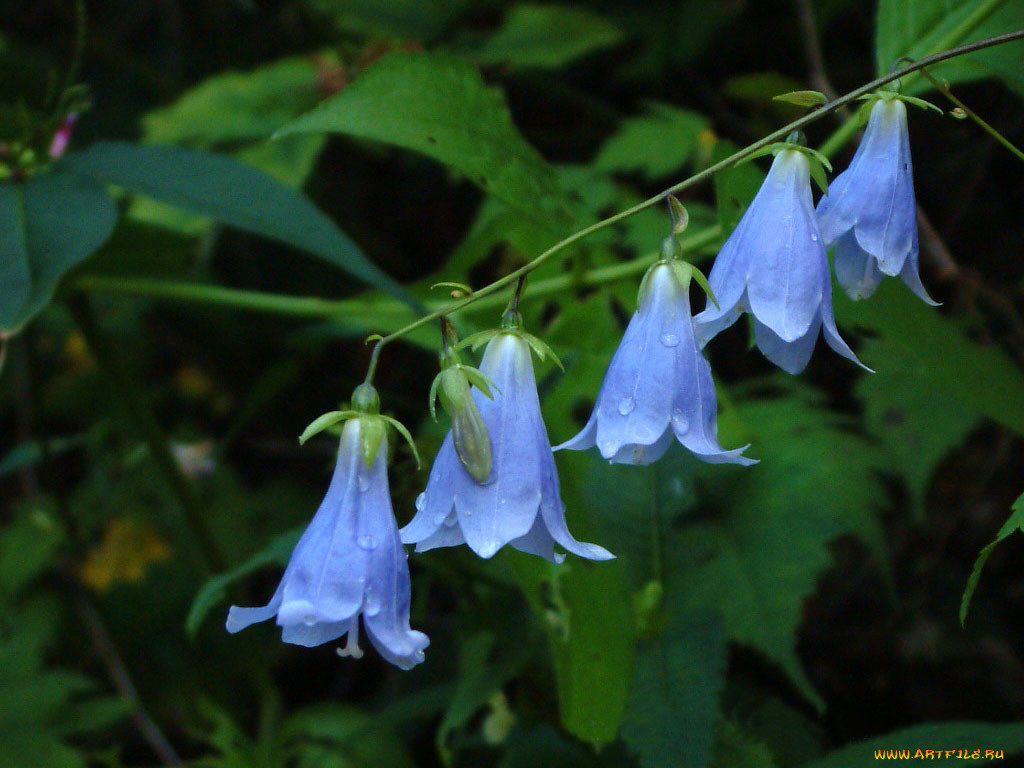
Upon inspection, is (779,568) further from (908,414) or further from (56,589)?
(56,589)

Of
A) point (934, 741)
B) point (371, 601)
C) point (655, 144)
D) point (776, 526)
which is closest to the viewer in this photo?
point (371, 601)

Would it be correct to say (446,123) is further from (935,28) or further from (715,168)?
(935,28)

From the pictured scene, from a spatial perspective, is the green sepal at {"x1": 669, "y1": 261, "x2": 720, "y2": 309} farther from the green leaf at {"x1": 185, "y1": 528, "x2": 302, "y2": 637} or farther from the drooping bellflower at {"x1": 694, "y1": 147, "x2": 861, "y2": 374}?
the green leaf at {"x1": 185, "y1": 528, "x2": 302, "y2": 637}

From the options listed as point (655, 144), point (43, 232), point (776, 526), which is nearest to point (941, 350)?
point (776, 526)

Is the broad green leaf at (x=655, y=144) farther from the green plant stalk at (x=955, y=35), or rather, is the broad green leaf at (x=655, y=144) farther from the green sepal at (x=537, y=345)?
the green sepal at (x=537, y=345)

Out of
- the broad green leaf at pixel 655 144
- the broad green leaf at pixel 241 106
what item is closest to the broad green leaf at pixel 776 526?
the broad green leaf at pixel 655 144
